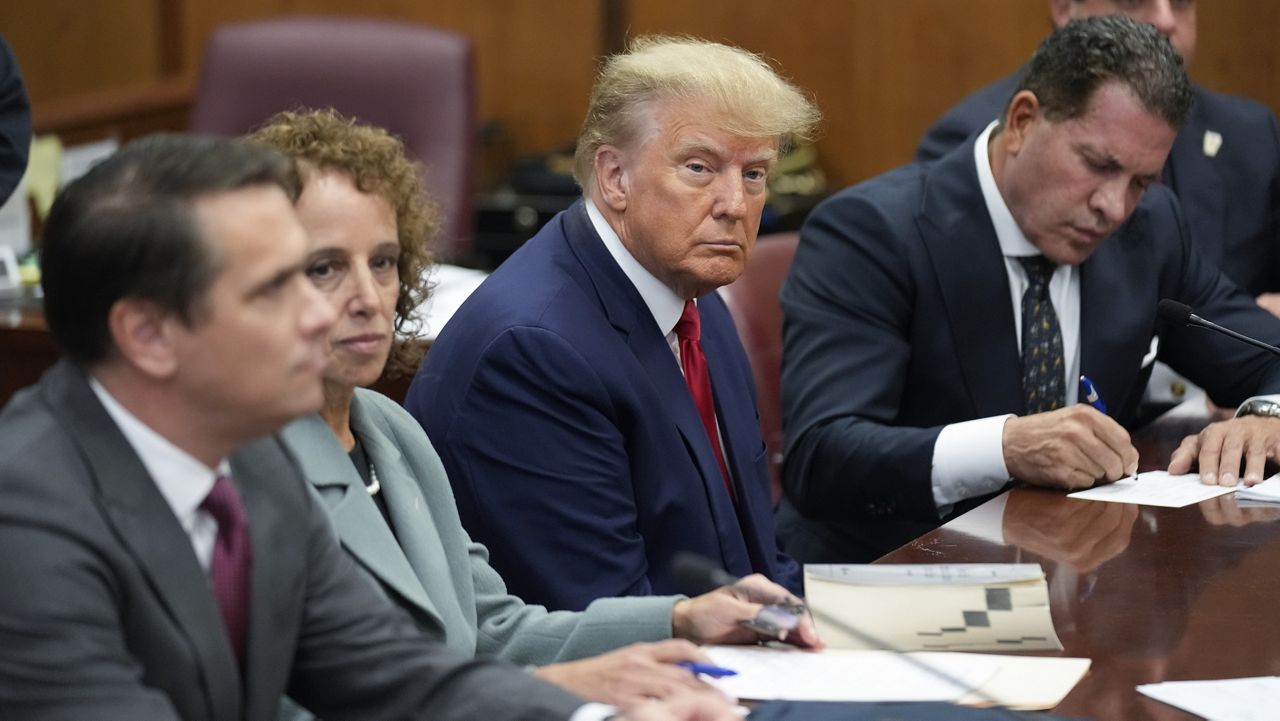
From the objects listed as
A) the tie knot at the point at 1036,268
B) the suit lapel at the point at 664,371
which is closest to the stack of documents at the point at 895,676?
the suit lapel at the point at 664,371

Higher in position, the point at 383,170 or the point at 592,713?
the point at 383,170

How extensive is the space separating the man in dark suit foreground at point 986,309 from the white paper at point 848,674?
2.58ft

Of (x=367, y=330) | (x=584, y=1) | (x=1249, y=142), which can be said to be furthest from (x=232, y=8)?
(x=367, y=330)

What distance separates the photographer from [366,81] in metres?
4.64

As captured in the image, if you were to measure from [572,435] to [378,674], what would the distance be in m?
0.68

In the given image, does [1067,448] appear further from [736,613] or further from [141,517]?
[141,517]

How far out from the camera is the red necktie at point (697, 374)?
2252 millimetres

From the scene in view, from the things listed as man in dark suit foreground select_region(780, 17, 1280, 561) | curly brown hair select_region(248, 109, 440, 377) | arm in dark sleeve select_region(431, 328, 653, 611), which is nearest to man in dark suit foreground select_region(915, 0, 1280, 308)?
man in dark suit foreground select_region(780, 17, 1280, 561)

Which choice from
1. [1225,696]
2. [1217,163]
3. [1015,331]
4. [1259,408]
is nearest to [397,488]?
[1225,696]

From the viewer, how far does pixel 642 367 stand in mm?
2141

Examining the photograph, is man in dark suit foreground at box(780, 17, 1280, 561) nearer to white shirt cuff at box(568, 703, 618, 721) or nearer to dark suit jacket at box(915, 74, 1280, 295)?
dark suit jacket at box(915, 74, 1280, 295)

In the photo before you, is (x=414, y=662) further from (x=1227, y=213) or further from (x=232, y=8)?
(x=232, y=8)

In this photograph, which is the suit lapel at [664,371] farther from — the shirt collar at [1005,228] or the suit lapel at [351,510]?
the shirt collar at [1005,228]

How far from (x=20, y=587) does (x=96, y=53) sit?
17.2ft
